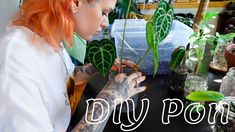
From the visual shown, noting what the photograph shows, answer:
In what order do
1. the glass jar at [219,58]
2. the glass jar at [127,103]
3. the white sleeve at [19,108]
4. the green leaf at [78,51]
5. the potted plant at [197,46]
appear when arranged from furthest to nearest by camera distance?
the green leaf at [78,51], the glass jar at [219,58], the potted plant at [197,46], the glass jar at [127,103], the white sleeve at [19,108]

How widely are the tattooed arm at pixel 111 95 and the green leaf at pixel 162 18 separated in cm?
16

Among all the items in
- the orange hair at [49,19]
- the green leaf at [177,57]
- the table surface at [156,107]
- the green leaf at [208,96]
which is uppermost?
the orange hair at [49,19]

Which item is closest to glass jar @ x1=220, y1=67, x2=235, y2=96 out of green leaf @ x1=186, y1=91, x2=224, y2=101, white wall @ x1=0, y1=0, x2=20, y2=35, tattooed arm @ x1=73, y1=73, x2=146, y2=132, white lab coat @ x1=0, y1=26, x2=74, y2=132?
green leaf @ x1=186, y1=91, x2=224, y2=101

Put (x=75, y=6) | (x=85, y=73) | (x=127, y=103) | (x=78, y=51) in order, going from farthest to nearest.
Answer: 1. (x=78, y=51)
2. (x=85, y=73)
3. (x=127, y=103)
4. (x=75, y=6)

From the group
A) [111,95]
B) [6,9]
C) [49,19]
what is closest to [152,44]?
[111,95]

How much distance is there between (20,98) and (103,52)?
0.27 m

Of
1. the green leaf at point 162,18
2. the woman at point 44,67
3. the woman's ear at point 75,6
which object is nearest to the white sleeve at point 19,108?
the woman at point 44,67

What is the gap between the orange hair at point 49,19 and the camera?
2.47 feet

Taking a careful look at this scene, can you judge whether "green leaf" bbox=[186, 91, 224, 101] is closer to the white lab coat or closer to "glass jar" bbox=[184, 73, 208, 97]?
"glass jar" bbox=[184, 73, 208, 97]

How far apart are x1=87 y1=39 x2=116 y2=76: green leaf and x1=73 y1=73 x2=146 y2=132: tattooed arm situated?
2.6 inches

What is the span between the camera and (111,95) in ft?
2.59

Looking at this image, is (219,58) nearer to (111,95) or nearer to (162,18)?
(162,18)

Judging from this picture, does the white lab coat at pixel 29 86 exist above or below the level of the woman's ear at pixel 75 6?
below

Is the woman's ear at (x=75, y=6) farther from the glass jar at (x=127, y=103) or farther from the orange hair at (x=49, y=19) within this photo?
the glass jar at (x=127, y=103)
